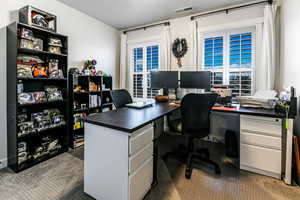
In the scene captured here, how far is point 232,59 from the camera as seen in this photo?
2.77 m

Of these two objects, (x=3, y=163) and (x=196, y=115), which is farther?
(x=3, y=163)

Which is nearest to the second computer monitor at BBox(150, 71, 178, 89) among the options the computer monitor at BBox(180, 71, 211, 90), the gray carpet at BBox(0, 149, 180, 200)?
the computer monitor at BBox(180, 71, 211, 90)

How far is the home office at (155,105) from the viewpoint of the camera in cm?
146

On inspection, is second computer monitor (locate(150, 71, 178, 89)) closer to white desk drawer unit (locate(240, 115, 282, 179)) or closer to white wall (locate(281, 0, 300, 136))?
white desk drawer unit (locate(240, 115, 282, 179))

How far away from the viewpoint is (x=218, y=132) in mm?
2898

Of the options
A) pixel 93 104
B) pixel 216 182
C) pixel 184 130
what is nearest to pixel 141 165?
pixel 184 130

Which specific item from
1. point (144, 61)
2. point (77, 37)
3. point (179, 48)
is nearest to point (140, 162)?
point (179, 48)

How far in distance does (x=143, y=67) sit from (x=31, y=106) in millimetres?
2489

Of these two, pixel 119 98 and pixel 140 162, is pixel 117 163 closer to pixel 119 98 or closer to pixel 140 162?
pixel 140 162

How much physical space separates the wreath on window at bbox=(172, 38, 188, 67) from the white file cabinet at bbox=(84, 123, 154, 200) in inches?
86.5

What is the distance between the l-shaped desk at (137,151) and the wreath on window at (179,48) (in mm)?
1711

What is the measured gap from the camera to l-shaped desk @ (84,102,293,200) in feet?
3.92

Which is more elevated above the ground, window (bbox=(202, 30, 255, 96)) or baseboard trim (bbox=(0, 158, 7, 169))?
window (bbox=(202, 30, 255, 96))

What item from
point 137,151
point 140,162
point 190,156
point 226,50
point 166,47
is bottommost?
point 190,156
